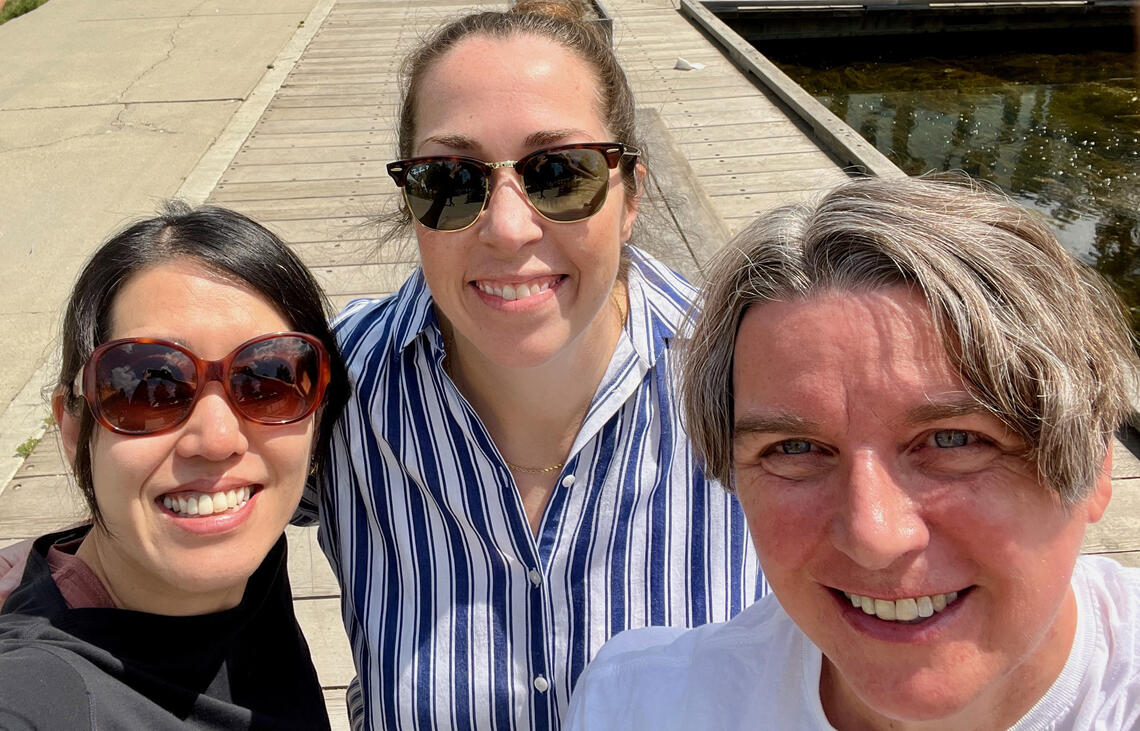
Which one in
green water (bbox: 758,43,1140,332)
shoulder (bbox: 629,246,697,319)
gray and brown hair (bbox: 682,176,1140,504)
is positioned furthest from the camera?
green water (bbox: 758,43,1140,332)

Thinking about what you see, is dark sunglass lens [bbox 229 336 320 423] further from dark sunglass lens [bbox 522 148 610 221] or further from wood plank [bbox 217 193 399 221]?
wood plank [bbox 217 193 399 221]

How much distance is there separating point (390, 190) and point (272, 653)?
4053 millimetres

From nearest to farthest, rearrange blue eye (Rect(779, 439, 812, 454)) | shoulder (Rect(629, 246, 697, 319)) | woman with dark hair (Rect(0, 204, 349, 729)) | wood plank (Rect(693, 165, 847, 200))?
blue eye (Rect(779, 439, 812, 454))
woman with dark hair (Rect(0, 204, 349, 729))
shoulder (Rect(629, 246, 697, 319))
wood plank (Rect(693, 165, 847, 200))

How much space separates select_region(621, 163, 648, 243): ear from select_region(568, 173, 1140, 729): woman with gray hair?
2.69 ft

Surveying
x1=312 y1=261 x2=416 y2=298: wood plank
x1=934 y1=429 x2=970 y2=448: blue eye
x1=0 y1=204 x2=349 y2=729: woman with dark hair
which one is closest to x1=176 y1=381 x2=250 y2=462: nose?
x1=0 y1=204 x2=349 y2=729: woman with dark hair

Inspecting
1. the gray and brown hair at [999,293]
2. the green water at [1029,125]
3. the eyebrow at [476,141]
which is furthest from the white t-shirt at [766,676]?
the green water at [1029,125]

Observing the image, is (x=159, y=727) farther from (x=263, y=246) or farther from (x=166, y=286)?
(x=263, y=246)

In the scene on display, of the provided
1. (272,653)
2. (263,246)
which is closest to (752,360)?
(263,246)

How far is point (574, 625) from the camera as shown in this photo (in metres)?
1.85

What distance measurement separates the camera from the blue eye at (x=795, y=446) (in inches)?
46.7

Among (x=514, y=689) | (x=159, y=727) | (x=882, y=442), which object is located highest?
(x=882, y=442)

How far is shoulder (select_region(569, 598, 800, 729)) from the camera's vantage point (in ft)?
4.34

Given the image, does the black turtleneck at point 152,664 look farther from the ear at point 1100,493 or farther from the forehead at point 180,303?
the ear at point 1100,493

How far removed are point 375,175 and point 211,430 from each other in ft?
13.9
